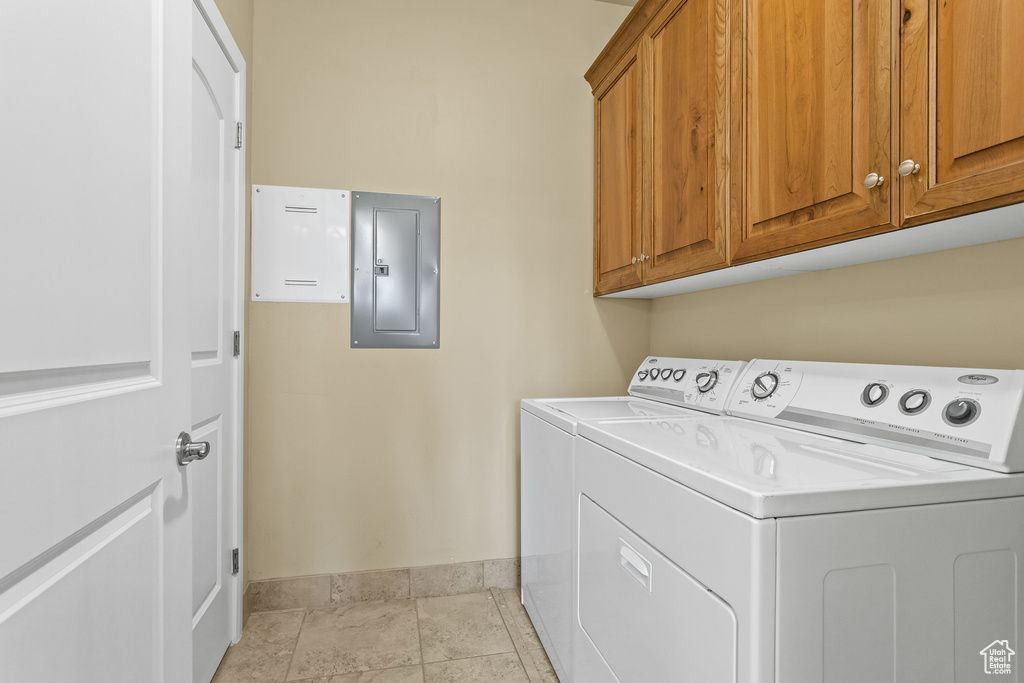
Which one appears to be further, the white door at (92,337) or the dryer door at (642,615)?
the dryer door at (642,615)

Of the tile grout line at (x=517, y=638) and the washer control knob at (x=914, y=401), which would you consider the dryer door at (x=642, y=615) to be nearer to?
the tile grout line at (x=517, y=638)

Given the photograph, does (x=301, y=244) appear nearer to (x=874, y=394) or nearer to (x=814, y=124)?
(x=814, y=124)

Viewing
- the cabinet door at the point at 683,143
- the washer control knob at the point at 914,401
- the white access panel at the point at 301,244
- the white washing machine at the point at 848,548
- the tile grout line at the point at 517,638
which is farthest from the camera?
the white access panel at the point at 301,244

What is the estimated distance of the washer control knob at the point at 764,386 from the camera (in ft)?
4.59

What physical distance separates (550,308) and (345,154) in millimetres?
1105

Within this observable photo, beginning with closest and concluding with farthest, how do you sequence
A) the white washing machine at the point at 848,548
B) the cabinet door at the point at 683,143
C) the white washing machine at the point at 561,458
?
the white washing machine at the point at 848,548 < the cabinet door at the point at 683,143 < the white washing machine at the point at 561,458

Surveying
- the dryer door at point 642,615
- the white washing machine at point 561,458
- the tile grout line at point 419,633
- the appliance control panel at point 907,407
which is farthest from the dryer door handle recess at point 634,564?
the tile grout line at point 419,633

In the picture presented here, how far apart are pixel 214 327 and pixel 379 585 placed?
1.26m

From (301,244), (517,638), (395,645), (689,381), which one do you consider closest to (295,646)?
(395,645)

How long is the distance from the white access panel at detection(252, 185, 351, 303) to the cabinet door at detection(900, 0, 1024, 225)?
184cm

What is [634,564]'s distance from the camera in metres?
1.07

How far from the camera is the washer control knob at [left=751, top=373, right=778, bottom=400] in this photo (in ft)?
4.59

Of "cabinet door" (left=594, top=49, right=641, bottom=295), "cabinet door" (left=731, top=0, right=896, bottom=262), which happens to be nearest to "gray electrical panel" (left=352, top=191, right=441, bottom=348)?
"cabinet door" (left=594, top=49, right=641, bottom=295)

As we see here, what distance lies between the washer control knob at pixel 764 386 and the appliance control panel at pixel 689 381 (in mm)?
95
